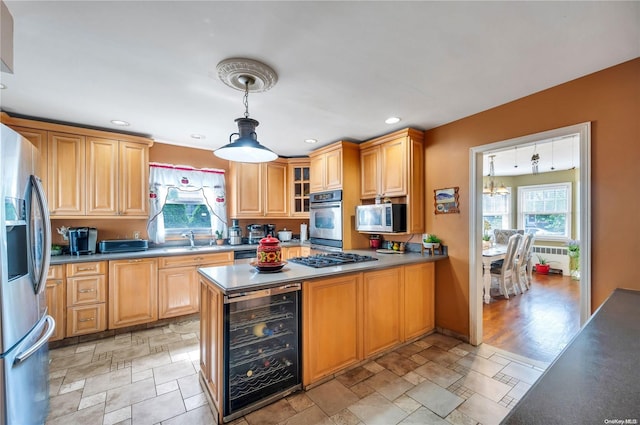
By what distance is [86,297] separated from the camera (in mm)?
2891

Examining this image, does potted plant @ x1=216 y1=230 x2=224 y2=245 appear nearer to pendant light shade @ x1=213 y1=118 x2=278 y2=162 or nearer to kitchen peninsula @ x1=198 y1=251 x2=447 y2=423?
kitchen peninsula @ x1=198 y1=251 x2=447 y2=423

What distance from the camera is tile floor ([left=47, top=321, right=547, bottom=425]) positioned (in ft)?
5.90

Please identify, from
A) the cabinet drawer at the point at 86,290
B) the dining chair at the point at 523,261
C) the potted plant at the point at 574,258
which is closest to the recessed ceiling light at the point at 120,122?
the cabinet drawer at the point at 86,290

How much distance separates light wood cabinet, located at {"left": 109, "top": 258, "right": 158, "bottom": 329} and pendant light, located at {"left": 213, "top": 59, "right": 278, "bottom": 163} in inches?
82.5

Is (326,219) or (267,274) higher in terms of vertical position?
(326,219)

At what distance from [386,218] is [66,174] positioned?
144 inches

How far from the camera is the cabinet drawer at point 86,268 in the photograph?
2814 mm

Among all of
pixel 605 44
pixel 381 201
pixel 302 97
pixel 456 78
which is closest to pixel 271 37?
pixel 302 97

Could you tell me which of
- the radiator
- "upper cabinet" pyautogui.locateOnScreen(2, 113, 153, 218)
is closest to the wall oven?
"upper cabinet" pyautogui.locateOnScreen(2, 113, 153, 218)

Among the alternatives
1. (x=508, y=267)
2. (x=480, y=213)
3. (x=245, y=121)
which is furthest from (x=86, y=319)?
(x=508, y=267)

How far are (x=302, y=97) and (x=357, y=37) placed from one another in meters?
0.89

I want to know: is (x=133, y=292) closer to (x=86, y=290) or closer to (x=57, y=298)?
(x=86, y=290)

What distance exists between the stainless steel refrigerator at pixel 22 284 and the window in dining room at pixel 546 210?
8407mm

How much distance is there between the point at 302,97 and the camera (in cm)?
238
